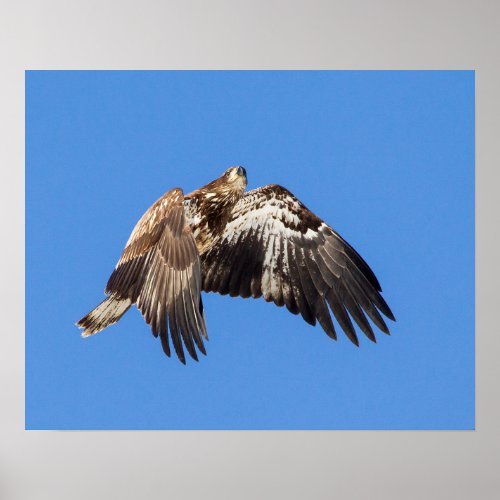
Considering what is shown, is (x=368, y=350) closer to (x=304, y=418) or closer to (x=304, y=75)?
(x=304, y=418)

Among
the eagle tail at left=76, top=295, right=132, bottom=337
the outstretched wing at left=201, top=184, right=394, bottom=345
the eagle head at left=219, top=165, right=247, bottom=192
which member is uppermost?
the eagle head at left=219, top=165, right=247, bottom=192

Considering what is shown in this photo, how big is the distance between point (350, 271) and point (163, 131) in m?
0.89

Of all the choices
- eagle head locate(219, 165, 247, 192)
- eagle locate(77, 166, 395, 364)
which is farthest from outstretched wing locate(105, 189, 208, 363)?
eagle head locate(219, 165, 247, 192)

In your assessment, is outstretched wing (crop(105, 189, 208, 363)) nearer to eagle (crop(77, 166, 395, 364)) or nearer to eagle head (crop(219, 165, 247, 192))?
eagle (crop(77, 166, 395, 364))

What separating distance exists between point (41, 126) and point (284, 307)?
1161 mm

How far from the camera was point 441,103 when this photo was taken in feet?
10.7

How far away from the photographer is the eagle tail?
10.5 ft

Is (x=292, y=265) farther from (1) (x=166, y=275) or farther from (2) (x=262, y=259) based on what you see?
(1) (x=166, y=275)

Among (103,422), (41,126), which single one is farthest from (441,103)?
(103,422)

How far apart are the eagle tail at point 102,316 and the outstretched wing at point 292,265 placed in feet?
1.13

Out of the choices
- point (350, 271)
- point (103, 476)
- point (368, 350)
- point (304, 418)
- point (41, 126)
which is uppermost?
point (41, 126)

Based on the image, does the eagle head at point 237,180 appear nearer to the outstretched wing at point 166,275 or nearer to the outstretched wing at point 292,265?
the outstretched wing at point 292,265

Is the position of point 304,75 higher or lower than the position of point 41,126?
higher
